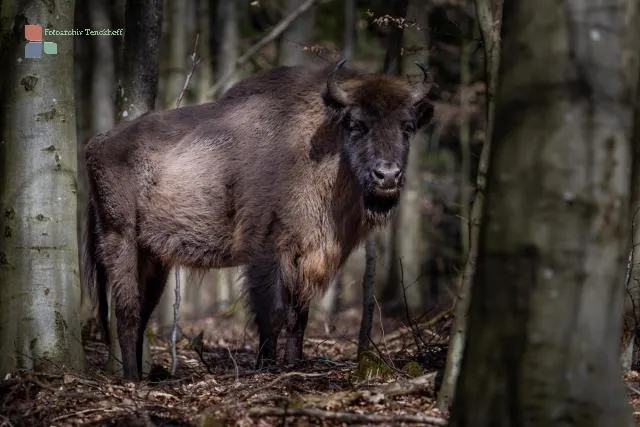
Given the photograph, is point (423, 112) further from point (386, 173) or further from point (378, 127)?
point (386, 173)

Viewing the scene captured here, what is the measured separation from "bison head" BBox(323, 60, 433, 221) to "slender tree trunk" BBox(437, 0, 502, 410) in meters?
2.30

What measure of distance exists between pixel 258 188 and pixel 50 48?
8.07 ft

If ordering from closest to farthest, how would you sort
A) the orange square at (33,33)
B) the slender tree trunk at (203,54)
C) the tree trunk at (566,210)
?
the tree trunk at (566,210)
the orange square at (33,33)
the slender tree trunk at (203,54)

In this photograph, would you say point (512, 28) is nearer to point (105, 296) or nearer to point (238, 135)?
point (238, 135)

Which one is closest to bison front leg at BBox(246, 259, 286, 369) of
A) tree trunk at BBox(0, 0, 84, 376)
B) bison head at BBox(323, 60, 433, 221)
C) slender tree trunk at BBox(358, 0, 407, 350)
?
slender tree trunk at BBox(358, 0, 407, 350)

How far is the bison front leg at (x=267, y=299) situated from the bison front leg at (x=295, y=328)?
0.09 meters

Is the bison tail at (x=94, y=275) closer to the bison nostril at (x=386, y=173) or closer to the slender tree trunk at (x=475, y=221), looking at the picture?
the bison nostril at (x=386, y=173)

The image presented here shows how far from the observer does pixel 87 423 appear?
5793 millimetres

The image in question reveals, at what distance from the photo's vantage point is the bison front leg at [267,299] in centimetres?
884

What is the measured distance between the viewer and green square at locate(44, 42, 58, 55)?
738 centimetres

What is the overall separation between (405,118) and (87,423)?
4.34m

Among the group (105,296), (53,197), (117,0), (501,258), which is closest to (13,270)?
(53,197)

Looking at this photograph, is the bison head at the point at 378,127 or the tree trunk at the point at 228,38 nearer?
the bison head at the point at 378,127

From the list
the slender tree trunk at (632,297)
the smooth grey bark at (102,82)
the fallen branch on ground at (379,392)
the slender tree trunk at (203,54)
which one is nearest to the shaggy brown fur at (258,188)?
the slender tree trunk at (632,297)
